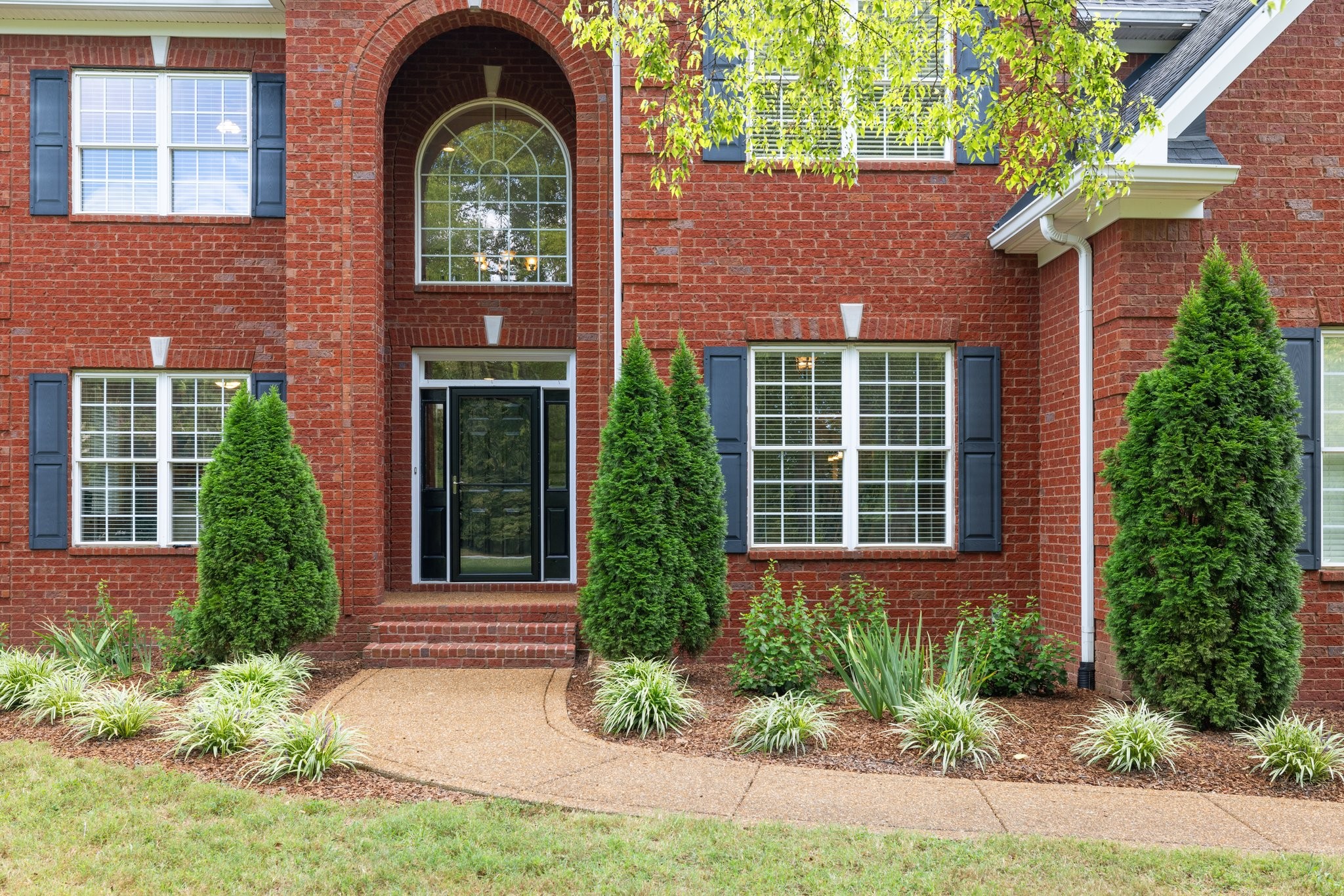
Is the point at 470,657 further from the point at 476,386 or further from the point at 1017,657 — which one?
the point at 1017,657

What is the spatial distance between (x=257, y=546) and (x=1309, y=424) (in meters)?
7.82

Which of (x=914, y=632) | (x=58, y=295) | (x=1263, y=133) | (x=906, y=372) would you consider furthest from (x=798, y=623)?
(x=58, y=295)

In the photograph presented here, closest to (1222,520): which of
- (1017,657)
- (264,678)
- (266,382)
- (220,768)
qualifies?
(1017,657)

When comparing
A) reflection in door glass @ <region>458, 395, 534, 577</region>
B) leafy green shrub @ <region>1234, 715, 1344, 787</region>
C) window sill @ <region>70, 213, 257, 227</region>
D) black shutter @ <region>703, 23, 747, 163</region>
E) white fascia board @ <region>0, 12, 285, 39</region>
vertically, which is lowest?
leafy green shrub @ <region>1234, 715, 1344, 787</region>

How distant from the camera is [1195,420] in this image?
6.49 metres

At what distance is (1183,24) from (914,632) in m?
A: 5.49

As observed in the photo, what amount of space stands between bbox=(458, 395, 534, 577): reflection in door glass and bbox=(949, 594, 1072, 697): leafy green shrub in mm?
4503

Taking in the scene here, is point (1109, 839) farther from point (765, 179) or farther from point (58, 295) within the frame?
point (58, 295)

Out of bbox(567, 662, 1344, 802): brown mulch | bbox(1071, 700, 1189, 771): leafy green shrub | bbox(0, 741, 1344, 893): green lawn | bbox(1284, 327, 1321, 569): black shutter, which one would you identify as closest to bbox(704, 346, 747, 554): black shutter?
bbox(567, 662, 1344, 802): brown mulch

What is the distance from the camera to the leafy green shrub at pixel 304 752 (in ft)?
17.6

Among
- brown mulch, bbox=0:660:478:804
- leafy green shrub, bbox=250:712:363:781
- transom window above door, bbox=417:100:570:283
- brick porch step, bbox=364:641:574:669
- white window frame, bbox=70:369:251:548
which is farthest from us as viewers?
transom window above door, bbox=417:100:570:283

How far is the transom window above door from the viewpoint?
10.2 meters

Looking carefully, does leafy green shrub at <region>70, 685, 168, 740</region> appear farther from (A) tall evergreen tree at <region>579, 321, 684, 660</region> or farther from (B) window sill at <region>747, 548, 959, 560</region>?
(B) window sill at <region>747, 548, 959, 560</region>

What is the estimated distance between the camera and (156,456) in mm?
9531
